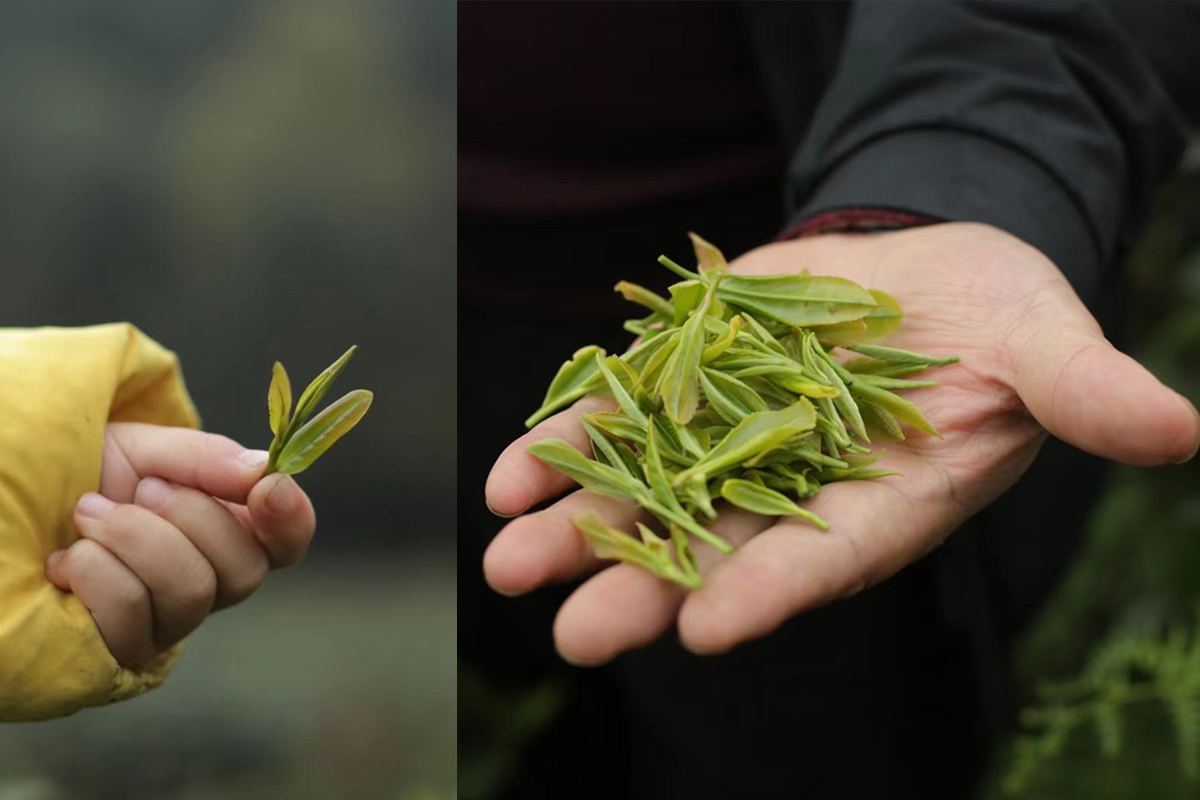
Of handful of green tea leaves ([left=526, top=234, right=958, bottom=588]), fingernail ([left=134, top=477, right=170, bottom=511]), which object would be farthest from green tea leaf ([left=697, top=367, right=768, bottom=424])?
fingernail ([left=134, top=477, right=170, bottom=511])

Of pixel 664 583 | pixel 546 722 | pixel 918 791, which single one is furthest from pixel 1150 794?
pixel 664 583

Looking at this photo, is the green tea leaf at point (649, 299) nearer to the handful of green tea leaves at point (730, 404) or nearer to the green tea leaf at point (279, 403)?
the handful of green tea leaves at point (730, 404)

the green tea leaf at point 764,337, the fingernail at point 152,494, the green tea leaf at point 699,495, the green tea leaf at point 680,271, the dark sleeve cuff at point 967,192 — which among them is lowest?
the fingernail at point 152,494

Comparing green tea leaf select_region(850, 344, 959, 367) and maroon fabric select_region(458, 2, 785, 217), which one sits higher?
maroon fabric select_region(458, 2, 785, 217)

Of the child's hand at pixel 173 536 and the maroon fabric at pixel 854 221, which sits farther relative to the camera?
the maroon fabric at pixel 854 221

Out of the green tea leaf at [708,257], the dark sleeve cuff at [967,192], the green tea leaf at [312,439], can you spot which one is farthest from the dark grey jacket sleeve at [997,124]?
the green tea leaf at [312,439]

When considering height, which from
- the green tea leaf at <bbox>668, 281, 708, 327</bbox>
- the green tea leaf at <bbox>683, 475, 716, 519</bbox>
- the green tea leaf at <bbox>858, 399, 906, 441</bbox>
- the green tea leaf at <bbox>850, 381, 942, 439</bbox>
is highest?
the green tea leaf at <bbox>668, 281, 708, 327</bbox>

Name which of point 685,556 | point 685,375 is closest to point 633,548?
point 685,556

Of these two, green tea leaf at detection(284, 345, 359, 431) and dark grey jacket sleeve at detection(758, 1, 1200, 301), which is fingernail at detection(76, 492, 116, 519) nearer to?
green tea leaf at detection(284, 345, 359, 431)
